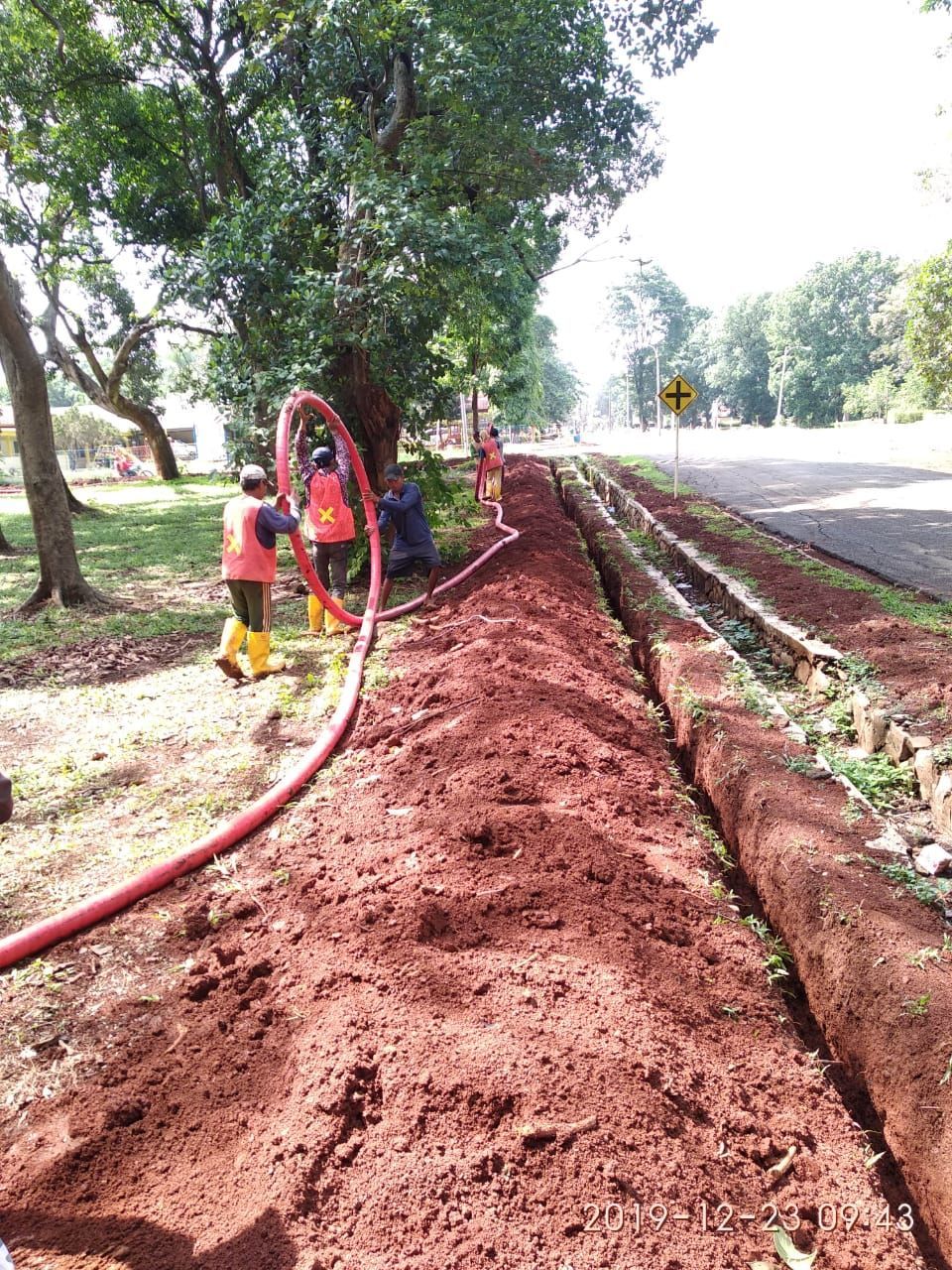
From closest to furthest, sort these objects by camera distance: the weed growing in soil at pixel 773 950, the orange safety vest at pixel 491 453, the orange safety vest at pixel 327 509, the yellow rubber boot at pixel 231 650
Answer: the weed growing in soil at pixel 773 950 → the yellow rubber boot at pixel 231 650 → the orange safety vest at pixel 327 509 → the orange safety vest at pixel 491 453

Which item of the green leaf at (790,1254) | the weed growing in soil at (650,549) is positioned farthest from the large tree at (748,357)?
the green leaf at (790,1254)

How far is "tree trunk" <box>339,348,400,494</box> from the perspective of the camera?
9.08 metres

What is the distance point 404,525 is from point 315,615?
1247 mm

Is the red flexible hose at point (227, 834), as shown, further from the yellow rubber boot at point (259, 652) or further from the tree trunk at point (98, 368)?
the tree trunk at point (98, 368)

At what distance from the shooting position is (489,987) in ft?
8.14

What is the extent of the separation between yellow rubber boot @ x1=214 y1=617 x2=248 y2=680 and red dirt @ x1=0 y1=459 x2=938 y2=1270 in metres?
2.80

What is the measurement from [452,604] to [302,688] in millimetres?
2165

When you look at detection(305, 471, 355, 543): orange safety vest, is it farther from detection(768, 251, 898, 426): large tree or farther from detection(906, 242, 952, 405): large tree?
detection(768, 251, 898, 426): large tree

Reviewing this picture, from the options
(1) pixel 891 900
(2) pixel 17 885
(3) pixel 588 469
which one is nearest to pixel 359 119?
(2) pixel 17 885

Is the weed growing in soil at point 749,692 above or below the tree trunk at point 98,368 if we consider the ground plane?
below

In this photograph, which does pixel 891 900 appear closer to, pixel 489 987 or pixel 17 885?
pixel 489 987

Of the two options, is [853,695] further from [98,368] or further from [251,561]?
[98,368]

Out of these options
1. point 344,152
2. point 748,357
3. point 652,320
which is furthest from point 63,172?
point 652,320

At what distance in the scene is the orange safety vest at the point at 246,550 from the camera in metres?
6.16
